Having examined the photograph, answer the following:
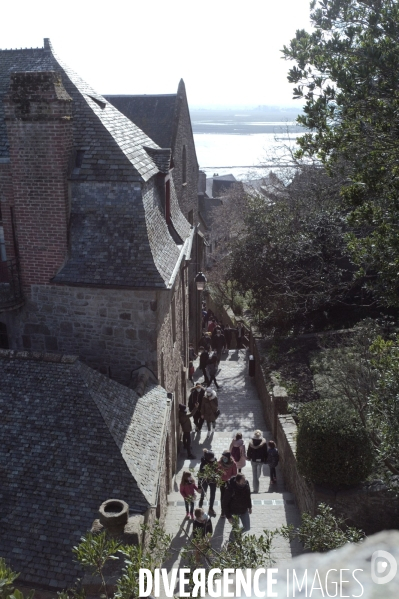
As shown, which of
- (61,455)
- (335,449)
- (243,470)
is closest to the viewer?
(61,455)

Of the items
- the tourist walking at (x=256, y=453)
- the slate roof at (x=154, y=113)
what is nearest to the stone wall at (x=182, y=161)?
the slate roof at (x=154, y=113)

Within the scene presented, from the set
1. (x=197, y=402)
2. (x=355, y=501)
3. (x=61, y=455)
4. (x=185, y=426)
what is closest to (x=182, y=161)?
(x=197, y=402)

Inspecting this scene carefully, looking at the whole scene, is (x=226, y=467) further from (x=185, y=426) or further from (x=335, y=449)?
(x=185, y=426)

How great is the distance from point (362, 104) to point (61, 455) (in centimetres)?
690

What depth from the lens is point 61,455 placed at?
27.0 feet

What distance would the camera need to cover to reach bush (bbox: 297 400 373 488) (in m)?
8.84

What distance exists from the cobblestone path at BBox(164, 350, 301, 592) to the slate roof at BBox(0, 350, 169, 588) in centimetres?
140

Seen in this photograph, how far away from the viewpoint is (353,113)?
780 centimetres

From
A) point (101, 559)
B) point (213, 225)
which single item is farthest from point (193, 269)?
point (101, 559)

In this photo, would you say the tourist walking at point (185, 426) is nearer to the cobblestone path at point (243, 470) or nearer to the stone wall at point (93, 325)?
the cobblestone path at point (243, 470)

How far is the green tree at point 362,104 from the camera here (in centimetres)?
734

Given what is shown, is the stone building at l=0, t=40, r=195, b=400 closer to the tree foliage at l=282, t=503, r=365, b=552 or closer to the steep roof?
the steep roof

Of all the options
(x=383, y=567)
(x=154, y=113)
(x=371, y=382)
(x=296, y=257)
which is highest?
(x=154, y=113)

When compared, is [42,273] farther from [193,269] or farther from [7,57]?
[193,269]
